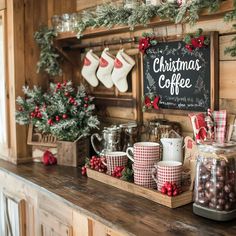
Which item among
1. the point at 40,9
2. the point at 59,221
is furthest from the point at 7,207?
the point at 40,9

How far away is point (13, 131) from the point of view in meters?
2.43

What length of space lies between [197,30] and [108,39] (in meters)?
0.72

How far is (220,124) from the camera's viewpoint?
5.44 feet

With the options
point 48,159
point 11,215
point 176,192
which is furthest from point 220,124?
point 11,215

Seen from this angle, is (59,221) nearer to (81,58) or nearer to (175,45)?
(175,45)

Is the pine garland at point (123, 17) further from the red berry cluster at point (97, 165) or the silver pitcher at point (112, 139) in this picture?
the red berry cluster at point (97, 165)

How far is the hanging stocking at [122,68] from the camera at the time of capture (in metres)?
2.10

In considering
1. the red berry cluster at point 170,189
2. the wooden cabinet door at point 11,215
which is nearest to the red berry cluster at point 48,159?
the wooden cabinet door at point 11,215

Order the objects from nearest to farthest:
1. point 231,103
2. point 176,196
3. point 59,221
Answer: point 176,196 < point 231,103 < point 59,221

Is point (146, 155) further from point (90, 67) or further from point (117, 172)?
point (90, 67)

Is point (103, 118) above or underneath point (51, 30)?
underneath

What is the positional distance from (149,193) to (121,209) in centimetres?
16

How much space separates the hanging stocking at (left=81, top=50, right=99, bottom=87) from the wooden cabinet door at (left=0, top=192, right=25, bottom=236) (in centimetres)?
80

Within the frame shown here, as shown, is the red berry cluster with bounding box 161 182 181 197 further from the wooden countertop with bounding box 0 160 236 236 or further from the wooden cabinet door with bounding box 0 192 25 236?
the wooden cabinet door with bounding box 0 192 25 236
